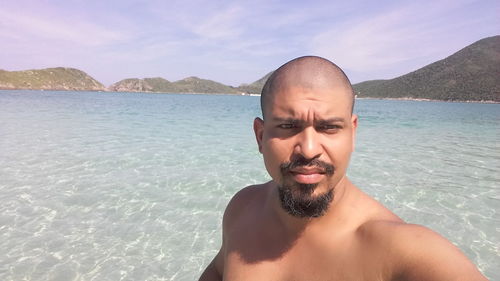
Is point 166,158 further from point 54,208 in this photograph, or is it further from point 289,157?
point 289,157

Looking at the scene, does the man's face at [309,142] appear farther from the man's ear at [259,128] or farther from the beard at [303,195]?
the man's ear at [259,128]

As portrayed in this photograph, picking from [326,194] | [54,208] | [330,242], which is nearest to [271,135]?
[326,194]

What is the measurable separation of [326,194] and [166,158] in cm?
999

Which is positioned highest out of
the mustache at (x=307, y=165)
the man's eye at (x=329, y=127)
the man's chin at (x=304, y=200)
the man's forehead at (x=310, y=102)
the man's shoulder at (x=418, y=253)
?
the man's forehead at (x=310, y=102)

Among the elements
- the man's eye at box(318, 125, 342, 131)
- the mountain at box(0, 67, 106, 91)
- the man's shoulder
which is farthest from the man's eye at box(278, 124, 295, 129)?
the mountain at box(0, 67, 106, 91)

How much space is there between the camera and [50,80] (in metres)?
149

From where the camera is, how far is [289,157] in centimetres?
149

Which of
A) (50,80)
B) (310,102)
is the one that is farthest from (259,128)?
(50,80)

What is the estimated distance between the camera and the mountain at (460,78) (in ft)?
363

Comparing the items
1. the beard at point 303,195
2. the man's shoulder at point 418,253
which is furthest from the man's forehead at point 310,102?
the man's shoulder at point 418,253

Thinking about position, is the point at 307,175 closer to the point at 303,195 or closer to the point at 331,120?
the point at 303,195

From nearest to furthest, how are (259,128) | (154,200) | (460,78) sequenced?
(259,128)
(154,200)
(460,78)

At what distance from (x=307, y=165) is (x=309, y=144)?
98mm

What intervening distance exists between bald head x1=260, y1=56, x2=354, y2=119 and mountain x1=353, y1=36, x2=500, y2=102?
13133 centimetres
